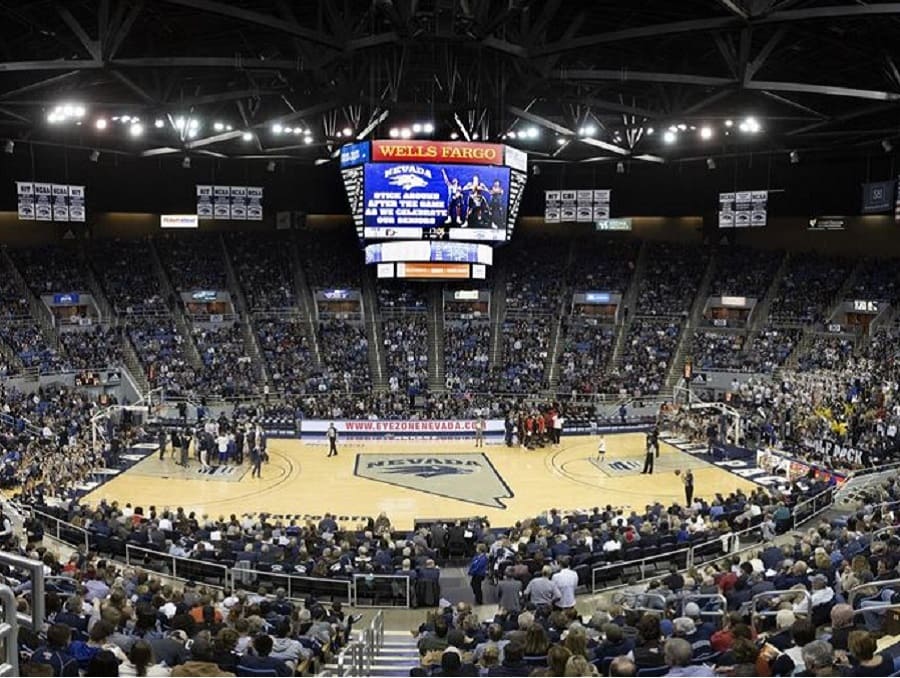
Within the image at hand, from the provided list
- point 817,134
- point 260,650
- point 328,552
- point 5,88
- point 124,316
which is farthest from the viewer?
point 124,316

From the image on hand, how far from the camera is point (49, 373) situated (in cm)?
4200

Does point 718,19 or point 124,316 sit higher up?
point 718,19

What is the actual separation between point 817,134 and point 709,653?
36409 mm

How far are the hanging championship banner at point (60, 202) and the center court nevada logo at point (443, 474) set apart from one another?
23.1 metres

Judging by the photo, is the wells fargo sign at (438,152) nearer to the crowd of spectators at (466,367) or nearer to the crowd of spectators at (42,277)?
the crowd of spectators at (466,367)

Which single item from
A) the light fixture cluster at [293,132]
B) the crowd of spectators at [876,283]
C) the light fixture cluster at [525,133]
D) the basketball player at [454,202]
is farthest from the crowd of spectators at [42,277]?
the crowd of spectators at [876,283]

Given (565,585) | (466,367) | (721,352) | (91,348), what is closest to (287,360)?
(466,367)

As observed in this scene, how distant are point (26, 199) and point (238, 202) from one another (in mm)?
11266

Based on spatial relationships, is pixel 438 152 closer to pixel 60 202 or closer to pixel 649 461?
pixel 649 461

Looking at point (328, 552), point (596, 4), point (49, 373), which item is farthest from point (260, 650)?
point (49, 373)

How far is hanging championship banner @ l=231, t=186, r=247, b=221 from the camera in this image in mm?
49438

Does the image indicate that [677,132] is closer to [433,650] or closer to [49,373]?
[49,373]

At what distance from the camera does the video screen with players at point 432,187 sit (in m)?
34.2

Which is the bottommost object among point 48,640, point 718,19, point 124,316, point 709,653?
point 709,653
